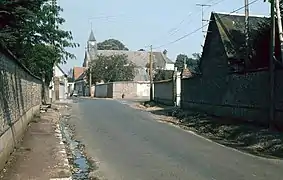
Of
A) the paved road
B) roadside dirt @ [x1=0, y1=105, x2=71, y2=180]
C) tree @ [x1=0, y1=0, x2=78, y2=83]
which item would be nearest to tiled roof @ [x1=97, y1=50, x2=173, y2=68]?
tree @ [x1=0, y1=0, x2=78, y2=83]

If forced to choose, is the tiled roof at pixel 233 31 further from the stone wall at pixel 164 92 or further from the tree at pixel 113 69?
the tree at pixel 113 69

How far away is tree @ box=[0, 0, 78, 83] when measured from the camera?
16.6 meters

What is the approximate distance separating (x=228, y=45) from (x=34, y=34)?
1201cm

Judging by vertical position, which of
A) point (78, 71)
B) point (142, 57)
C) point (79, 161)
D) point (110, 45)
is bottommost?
point (79, 161)

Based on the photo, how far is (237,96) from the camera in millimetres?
21359

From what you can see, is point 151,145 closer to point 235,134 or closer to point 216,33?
point 235,134

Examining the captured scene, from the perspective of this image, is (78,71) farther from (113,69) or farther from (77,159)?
(77,159)

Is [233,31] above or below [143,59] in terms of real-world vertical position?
below

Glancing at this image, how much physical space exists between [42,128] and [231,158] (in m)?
9.75

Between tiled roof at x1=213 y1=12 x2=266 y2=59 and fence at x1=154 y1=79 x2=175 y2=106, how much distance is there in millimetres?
10157

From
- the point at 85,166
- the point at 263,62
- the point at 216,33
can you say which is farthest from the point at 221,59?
the point at 85,166

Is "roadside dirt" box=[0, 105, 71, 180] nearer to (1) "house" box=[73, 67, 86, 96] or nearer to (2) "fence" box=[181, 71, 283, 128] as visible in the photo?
(2) "fence" box=[181, 71, 283, 128]

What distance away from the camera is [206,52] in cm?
3064

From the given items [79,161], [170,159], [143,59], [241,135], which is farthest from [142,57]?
[170,159]
